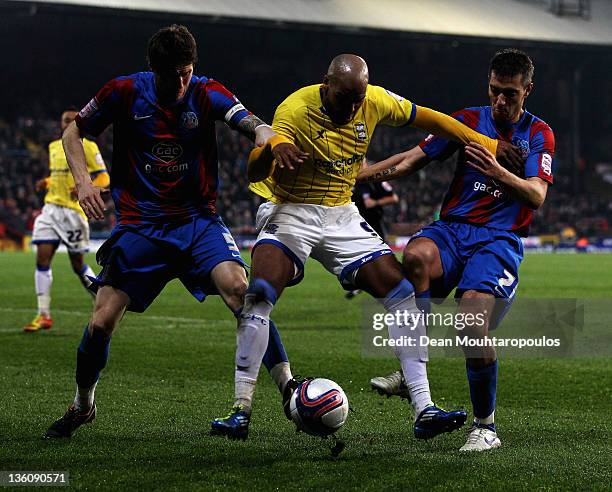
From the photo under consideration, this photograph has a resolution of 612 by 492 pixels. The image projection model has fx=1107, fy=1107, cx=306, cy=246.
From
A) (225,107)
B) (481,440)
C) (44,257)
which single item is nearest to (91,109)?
(225,107)

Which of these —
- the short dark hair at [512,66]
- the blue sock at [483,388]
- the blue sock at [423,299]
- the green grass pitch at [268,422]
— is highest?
the short dark hair at [512,66]

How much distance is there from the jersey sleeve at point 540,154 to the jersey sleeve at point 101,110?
7.46 feet

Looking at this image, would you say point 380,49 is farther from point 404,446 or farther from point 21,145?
point 404,446

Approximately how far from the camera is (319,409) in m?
5.42

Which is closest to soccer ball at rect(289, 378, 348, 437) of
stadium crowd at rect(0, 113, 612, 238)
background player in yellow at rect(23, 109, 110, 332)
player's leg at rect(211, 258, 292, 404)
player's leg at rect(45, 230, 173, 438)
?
player's leg at rect(211, 258, 292, 404)

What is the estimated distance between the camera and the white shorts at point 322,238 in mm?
6070

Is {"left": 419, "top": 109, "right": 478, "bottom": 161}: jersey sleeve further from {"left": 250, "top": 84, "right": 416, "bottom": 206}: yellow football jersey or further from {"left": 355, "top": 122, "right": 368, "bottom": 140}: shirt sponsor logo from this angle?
{"left": 355, "top": 122, "right": 368, "bottom": 140}: shirt sponsor logo

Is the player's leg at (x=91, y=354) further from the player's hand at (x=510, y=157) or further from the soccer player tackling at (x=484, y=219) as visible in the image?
the player's hand at (x=510, y=157)

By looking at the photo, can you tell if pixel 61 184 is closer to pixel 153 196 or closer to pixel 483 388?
pixel 153 196

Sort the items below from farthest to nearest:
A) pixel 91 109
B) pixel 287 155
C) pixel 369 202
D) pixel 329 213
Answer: pixel 369 202 → pixel 329 213 → pixel 91 109 → pixel 287 155

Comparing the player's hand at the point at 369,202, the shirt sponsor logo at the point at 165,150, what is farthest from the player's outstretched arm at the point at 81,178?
the player's hand at the point at 369,202

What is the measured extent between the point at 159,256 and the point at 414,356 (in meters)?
1.47

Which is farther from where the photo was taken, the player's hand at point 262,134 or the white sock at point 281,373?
the white sock at point 281,373

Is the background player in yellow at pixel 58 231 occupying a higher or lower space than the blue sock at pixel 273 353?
lower
